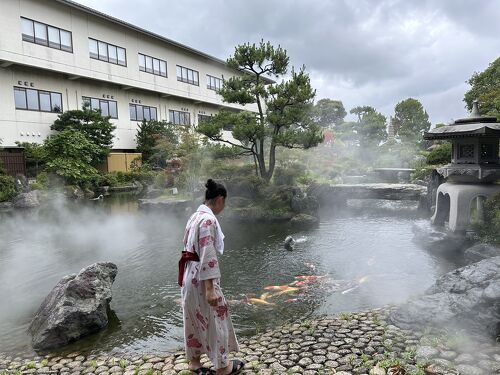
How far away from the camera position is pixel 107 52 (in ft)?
95.6

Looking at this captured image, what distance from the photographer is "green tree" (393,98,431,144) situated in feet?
149

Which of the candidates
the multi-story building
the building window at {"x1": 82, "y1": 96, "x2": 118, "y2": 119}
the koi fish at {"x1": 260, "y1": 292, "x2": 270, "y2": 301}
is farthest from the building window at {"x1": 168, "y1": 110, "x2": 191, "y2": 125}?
the koi fish at {"x1": 260, "y1": 292, "x2": 270, "y2": 301}

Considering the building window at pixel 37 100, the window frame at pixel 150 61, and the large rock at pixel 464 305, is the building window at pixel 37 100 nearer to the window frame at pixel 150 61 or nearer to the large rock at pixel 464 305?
the window frame at pixel 150 61

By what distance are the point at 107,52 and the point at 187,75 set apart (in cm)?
936

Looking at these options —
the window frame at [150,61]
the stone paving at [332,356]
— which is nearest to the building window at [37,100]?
the window frame at [150,61]

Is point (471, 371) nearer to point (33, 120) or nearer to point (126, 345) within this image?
point (126, 345)

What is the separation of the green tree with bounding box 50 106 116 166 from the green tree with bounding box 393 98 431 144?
3121cm

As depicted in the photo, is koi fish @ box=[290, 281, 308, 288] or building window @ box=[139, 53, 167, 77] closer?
koi fish @ box=[290, 281, 308, 288]

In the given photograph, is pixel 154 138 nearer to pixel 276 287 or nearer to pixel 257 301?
pixel 276 287

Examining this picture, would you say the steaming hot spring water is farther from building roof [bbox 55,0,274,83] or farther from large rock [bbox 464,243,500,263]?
building roof [bbox 55,0,274,83]

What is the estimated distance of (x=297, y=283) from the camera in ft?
25.2

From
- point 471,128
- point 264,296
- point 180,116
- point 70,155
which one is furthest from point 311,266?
point 180,116

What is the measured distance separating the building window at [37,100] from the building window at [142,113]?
684cm

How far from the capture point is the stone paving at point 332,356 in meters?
3.88
